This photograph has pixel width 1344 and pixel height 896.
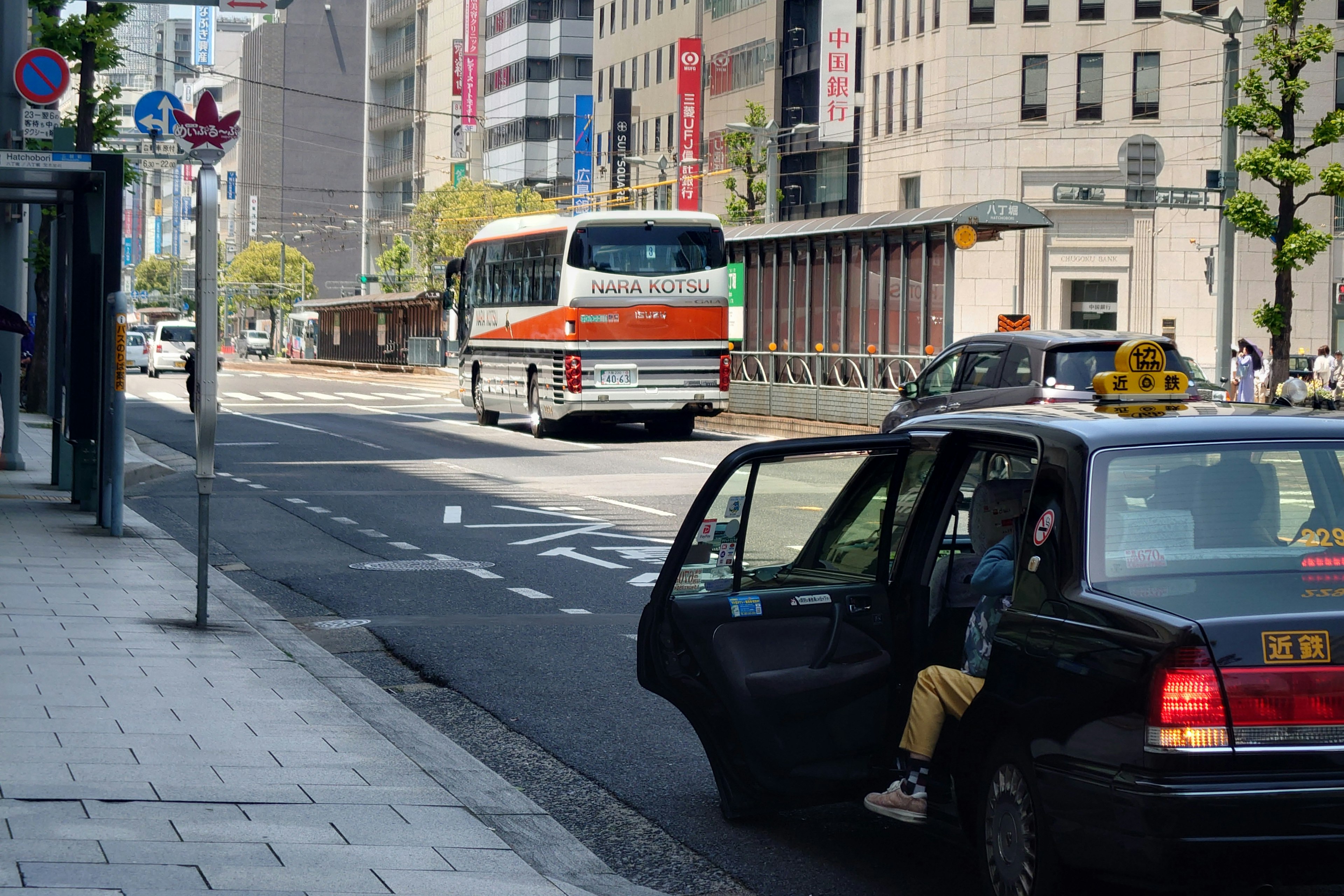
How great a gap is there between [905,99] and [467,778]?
203 feet

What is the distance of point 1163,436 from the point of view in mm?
4578

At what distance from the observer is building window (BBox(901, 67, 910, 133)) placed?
65562 mm

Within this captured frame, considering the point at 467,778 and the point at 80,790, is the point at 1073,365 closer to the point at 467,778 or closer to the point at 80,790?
the point at 467,778

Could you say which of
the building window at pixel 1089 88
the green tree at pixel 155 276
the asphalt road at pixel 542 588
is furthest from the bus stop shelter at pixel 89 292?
the green tree at pixel 155 276

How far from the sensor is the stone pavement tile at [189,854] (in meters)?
4.91

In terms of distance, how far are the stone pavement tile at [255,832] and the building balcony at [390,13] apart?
11934cm

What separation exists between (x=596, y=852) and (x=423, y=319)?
230 ft

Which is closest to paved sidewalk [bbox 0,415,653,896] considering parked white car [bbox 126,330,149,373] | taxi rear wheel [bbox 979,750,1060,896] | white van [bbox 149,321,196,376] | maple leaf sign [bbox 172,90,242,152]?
taxi rear wheel [bbox 979,750,1060,896]

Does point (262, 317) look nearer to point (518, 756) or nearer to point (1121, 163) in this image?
point (1121, 163)

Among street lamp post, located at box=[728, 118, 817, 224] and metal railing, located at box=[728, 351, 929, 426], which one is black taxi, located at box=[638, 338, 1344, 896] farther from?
street lamp post, located at box=[728, 118, 817, 224]

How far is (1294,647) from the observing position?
157 inches

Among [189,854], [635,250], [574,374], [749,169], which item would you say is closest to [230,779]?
[189,854]

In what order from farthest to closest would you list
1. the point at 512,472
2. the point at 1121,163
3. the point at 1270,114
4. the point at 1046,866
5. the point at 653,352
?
the point at 1121,163 < the point at 1270,114 < the point at 653,352 < the point at 512,472 < the point at 1046,866

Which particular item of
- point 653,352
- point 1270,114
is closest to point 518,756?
point 653,352
